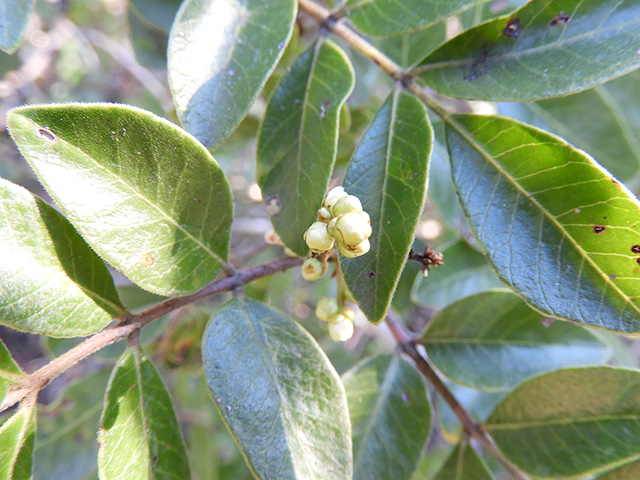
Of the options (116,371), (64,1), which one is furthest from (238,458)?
(64,1)

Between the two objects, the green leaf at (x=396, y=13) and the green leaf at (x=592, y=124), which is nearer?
the green leaf at (x=396, y=13)

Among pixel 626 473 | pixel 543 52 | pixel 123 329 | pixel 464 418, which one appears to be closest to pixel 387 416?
pixel 464 418

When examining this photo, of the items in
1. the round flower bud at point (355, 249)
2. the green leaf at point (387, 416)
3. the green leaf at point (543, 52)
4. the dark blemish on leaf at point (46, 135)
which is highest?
the green leaf at point (543, 52)

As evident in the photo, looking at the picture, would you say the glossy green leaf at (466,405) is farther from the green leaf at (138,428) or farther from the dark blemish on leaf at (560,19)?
the dark blemish on leaf at (560,19)

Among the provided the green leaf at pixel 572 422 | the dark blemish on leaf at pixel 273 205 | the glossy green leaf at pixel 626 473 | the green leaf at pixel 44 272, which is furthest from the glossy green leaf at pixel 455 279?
the green leaf at pixel 44 272

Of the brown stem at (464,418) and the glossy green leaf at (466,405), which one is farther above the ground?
the brown stem at (464,418)

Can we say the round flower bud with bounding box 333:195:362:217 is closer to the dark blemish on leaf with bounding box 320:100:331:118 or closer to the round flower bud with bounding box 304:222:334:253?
the round flower bud with bounding box 304:222:334:253

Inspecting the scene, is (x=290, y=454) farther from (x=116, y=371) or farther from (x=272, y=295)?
(x=272, y=295)
